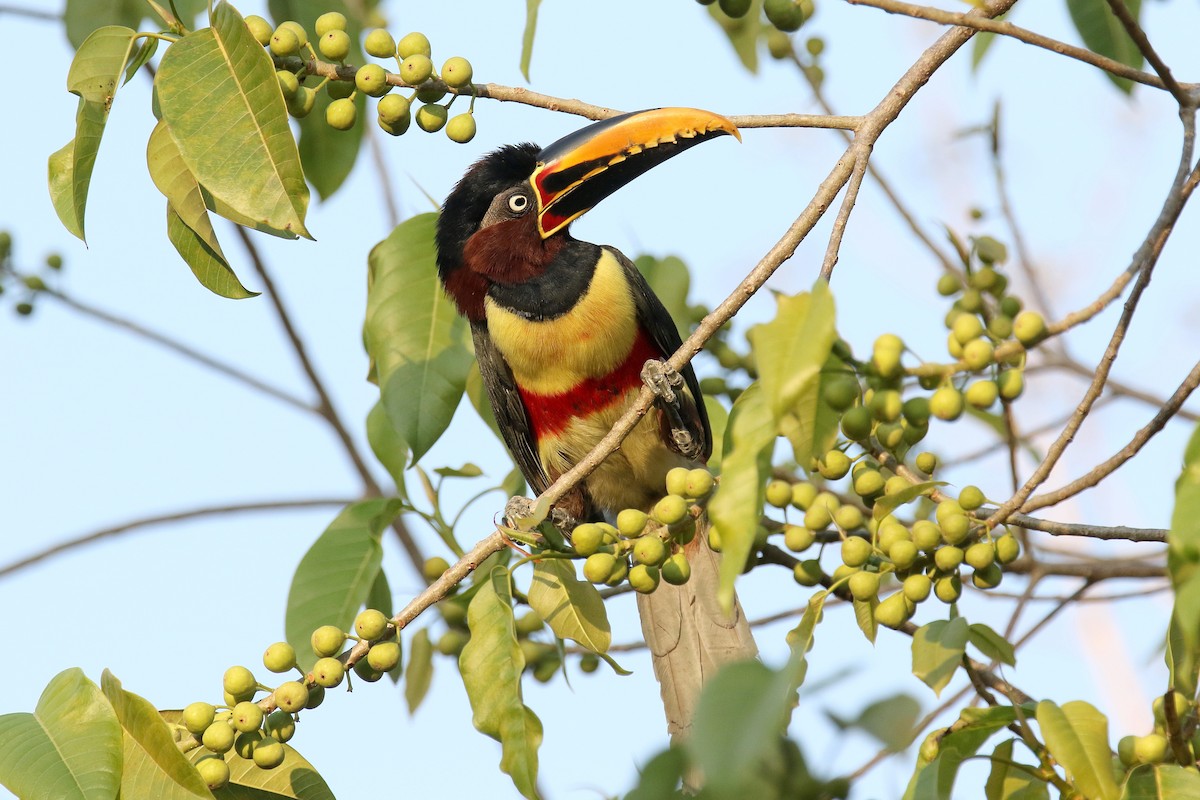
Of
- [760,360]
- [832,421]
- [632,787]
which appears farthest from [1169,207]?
[632,787]

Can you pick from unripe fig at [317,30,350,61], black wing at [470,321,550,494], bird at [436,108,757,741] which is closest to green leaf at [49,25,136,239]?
unripe fig at [317,30,350,61]

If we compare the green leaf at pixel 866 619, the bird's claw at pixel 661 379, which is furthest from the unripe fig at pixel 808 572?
the bird's claw at pixel 661 379

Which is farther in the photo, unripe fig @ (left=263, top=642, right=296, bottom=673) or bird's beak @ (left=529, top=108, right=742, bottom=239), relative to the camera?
bird's beak @ (left=529, top=108, right=742, bottom=239)

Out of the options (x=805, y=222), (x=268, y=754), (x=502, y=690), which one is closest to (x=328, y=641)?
(x=268, y=754)

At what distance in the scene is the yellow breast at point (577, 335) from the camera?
13.8ft

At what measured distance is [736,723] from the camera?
1.43m

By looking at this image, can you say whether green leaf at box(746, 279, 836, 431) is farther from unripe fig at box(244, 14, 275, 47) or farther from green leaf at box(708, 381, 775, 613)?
unripe fig at box(244, 14, 275, 47)

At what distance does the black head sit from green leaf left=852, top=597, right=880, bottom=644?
7.27ft

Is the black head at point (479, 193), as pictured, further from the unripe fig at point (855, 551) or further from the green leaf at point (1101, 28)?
the unripe fig at point (855, 551)

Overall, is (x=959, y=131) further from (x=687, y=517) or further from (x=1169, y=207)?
(x=687, y=517)

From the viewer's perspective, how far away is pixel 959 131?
13.0 ft

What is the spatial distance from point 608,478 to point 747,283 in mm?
2248

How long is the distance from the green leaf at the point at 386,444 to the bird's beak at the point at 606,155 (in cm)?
104

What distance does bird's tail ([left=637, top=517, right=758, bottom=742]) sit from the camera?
356cm
